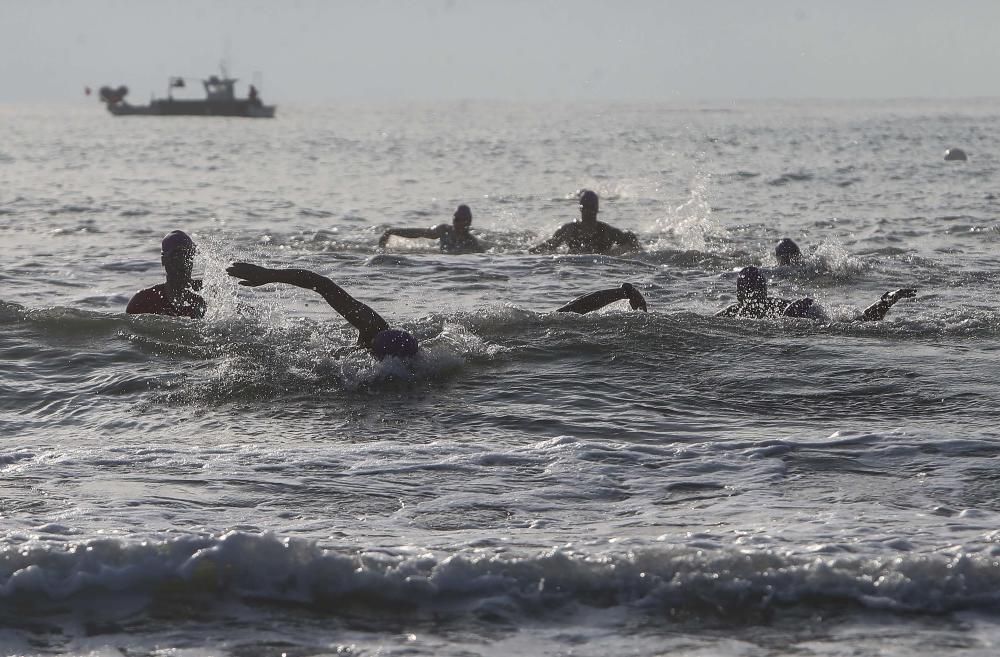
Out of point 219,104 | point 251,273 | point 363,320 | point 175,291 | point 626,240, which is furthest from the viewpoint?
point 219,104

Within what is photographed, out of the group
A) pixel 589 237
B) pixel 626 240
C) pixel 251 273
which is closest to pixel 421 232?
pixel 589 237

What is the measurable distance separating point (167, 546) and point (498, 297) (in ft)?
30.8

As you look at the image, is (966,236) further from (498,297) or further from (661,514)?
(661,514)

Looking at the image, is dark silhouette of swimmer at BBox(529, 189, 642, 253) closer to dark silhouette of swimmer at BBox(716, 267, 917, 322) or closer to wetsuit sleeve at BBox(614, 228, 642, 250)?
wetsuit sleeve at BBox(614, 228, 642, 250)

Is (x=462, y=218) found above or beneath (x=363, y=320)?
above

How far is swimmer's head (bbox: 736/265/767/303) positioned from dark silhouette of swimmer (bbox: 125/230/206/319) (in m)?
5.15

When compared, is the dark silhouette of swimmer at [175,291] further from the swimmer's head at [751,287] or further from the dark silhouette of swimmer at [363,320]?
the swimmer's head at [751,287]

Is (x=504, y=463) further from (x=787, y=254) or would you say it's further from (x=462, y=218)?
(x=462, y=218)

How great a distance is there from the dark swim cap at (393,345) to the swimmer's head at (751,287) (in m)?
3.88

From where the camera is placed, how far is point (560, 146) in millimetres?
58375

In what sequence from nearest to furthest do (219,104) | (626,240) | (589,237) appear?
(589,237), (626,240), (219,104)

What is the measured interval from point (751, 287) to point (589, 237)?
615 centimetres

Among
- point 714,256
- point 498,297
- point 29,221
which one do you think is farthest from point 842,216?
point 29,221

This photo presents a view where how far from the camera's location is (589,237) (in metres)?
18.2
